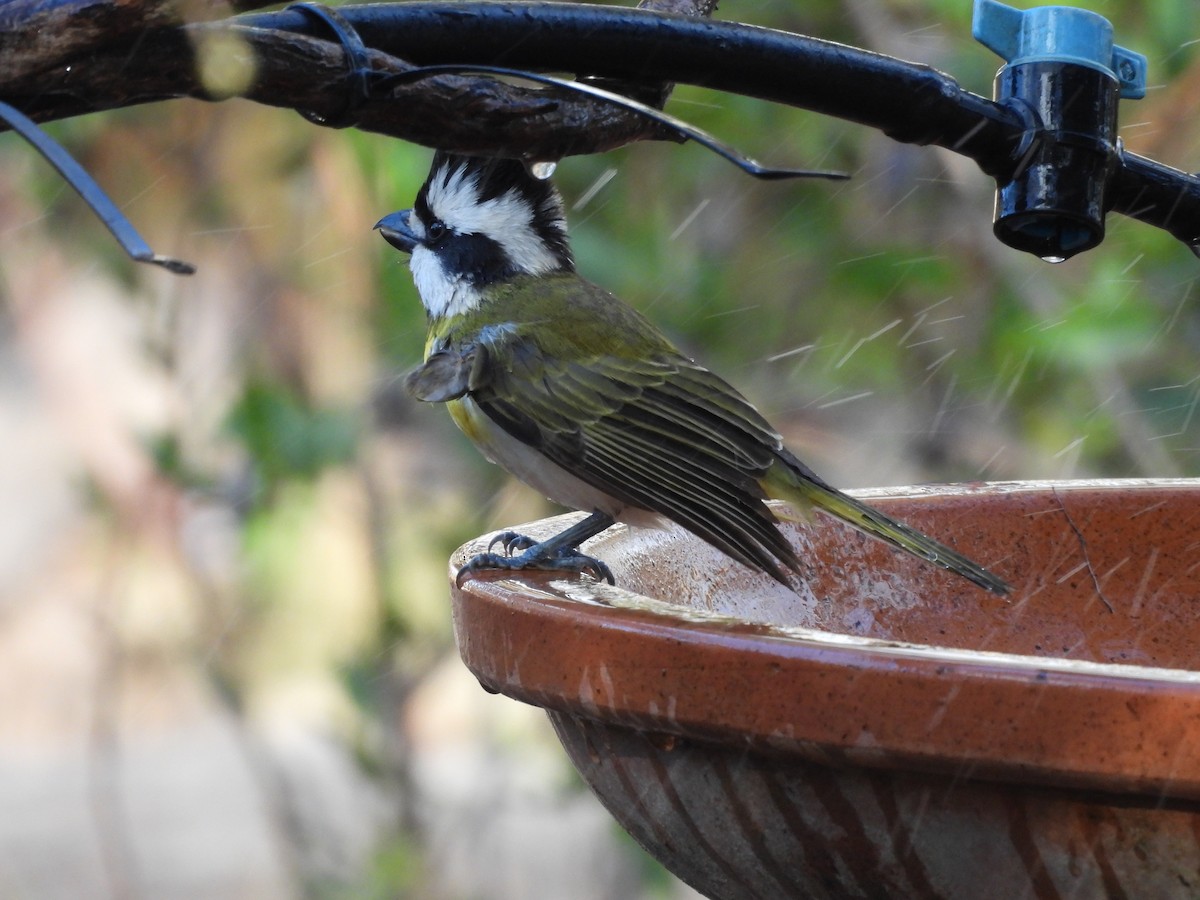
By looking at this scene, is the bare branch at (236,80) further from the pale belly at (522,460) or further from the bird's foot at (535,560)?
the pale belly at (522,460)

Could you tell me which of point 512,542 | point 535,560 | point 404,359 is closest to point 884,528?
point 535,560

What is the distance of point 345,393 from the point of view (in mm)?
4273

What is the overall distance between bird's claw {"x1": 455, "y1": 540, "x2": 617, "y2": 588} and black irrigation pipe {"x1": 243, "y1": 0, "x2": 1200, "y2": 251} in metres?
0.60

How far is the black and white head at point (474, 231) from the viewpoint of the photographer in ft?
10.2

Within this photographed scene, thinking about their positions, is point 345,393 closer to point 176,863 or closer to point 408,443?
point 408,443

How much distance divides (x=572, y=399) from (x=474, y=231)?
21.2 inches

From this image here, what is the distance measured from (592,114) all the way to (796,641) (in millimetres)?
603

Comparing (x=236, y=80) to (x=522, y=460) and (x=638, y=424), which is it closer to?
(x=638, y=424)

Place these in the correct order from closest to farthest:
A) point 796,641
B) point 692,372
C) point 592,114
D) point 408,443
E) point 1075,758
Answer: point 1075,758, point 796,641, point 592,114, point 692,372, point 408,443

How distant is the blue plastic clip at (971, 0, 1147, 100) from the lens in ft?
6.01

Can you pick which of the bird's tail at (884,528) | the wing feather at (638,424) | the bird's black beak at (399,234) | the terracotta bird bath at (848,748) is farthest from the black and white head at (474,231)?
the terracotta bird bath at (848,748)

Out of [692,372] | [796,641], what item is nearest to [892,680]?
[796,641]

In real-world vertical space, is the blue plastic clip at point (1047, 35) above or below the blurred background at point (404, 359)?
above

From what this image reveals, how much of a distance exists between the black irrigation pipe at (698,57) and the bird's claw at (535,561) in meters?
0.60
